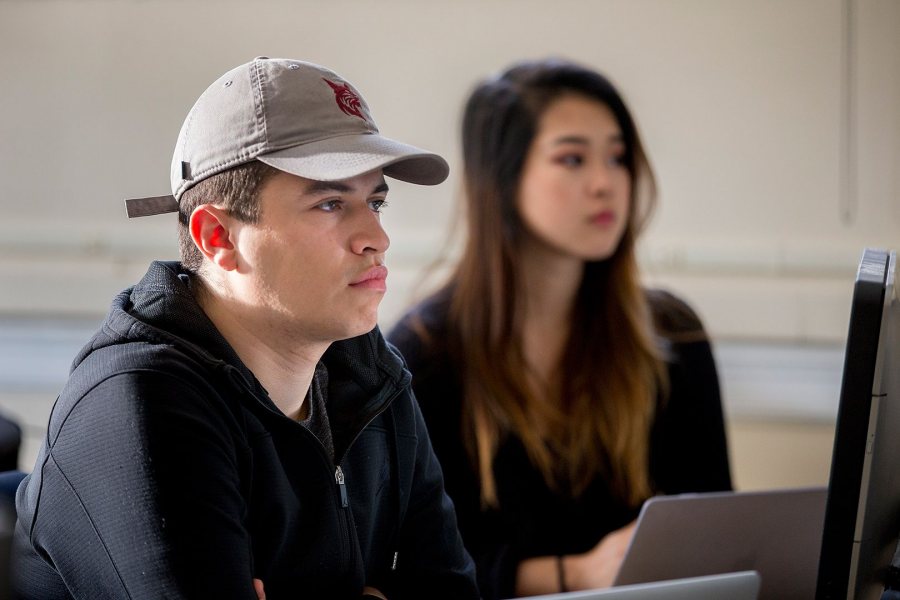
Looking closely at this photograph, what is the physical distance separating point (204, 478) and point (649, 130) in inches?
77.6

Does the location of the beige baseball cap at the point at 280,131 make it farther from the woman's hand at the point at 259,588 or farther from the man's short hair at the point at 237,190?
the woman's hand at the point at 259,588

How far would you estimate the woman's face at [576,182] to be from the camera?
6.36 feet

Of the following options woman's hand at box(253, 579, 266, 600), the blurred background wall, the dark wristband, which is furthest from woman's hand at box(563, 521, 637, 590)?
the blurred background wall

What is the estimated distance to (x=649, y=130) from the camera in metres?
2.70

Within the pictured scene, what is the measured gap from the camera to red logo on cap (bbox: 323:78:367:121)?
113cm


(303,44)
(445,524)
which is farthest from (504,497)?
(303,44)

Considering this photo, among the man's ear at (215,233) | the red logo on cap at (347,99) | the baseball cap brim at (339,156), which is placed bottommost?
the man's ear at (215,233)

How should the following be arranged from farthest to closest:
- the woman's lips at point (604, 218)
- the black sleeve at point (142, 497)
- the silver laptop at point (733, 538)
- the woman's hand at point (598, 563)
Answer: the woman's lips at point (604, 218) < the woman's hand at point (598, 563) < the silver laptop at point (733, 538) < the black sleeve at point (142, 497)

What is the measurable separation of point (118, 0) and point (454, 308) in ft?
5.06

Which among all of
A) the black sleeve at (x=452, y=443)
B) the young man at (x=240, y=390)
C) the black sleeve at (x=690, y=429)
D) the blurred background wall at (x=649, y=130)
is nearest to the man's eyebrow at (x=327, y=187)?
the young man at (x=240, y=390)

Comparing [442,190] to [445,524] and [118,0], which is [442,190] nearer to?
[118,0]

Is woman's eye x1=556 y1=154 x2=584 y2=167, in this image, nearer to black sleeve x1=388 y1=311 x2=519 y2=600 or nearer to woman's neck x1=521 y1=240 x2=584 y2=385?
woman's neck x1=521 y1=240 x2=584 y2=385

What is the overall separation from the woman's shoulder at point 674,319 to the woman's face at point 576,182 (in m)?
0.19

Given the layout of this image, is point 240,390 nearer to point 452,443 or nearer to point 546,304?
point 452,443
